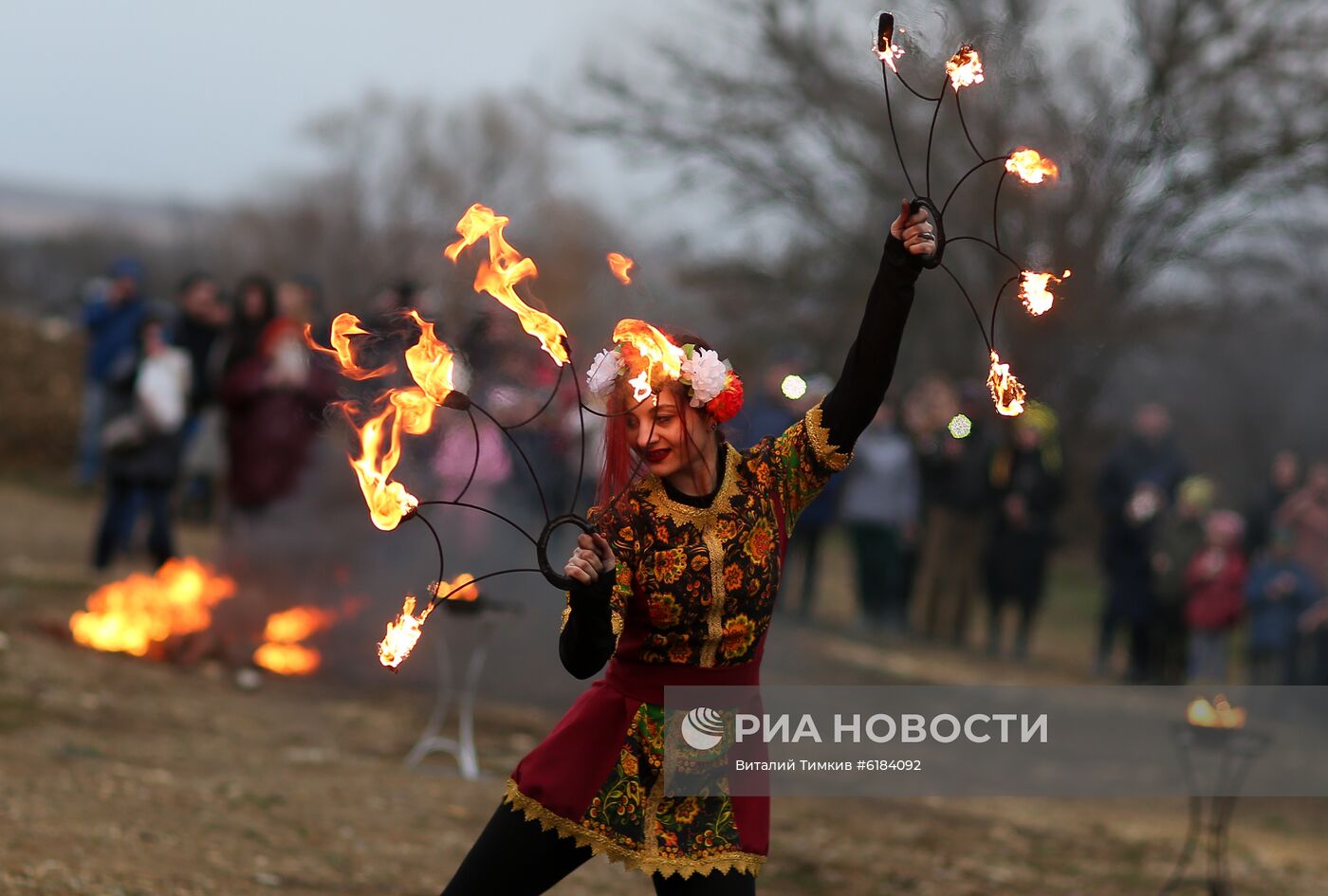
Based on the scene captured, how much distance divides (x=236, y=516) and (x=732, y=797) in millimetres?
7880

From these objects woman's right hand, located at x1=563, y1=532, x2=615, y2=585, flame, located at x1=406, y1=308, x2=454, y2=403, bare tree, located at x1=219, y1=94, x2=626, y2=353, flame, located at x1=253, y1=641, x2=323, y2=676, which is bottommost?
woman's right hand, located at x1=563, y1=532, x2=615, y2=585

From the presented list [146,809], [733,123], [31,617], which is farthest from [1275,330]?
[146,809]

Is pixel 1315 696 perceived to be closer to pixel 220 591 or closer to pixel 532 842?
pixel 220 591

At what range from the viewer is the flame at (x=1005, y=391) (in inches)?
138

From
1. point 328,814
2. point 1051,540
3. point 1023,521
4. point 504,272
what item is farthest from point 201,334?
point 504,272

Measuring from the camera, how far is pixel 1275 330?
19.0 m

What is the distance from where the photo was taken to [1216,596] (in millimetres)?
10484

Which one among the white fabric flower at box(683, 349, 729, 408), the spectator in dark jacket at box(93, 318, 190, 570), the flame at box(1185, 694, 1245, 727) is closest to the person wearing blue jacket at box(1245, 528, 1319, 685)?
the flame at box(1185, 694, 1245, 727)

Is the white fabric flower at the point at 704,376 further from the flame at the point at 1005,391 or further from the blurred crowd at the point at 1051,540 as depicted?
the blurred crowd at the point at 1051,540

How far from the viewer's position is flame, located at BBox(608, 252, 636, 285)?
3.67 meters

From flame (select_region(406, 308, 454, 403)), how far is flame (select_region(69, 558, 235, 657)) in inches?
234

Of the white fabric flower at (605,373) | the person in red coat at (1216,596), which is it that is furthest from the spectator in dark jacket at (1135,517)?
the white fabric flower at (605,373)

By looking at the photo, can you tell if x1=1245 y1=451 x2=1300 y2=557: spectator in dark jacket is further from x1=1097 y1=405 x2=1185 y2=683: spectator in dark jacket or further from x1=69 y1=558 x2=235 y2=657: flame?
x1=69 y1=558 x2=235 y2=657: flame

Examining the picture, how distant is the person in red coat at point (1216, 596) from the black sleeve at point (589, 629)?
27.0ft
